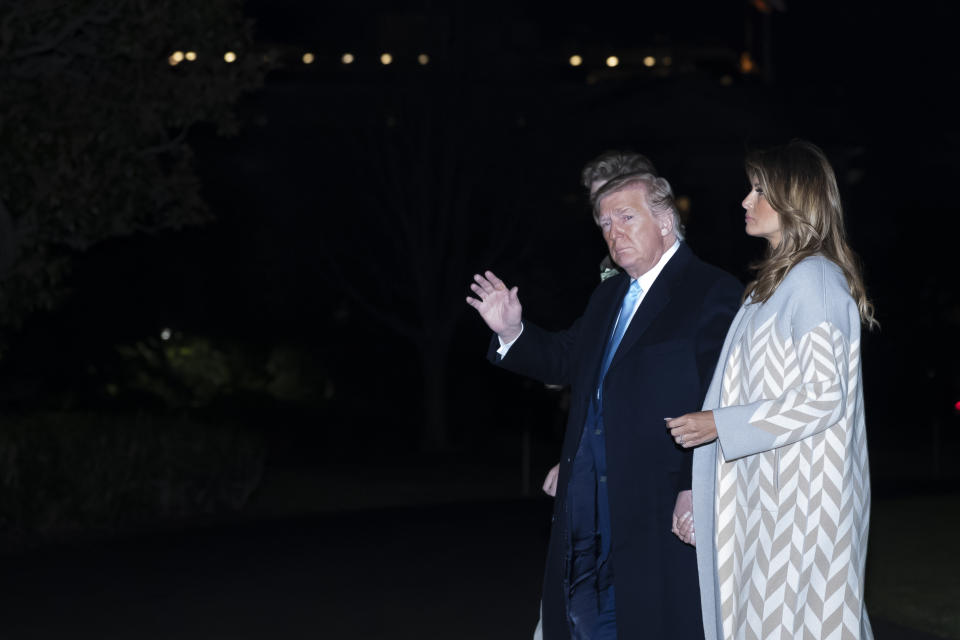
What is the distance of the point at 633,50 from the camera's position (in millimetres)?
77000

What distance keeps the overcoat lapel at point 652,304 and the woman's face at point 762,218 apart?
2.32 ft

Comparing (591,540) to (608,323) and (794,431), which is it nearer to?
(608,323)

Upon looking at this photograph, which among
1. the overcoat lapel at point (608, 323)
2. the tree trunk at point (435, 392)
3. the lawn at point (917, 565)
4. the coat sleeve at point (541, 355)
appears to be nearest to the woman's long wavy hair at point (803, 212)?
the overcoat lapel at point (608, 323)

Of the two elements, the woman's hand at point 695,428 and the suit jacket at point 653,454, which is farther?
the suit jacket at point 653,454

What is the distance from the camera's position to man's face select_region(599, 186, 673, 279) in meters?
5.41

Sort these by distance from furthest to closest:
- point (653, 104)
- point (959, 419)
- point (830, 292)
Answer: point (653, 104), point (959, 419), point (830, 292)

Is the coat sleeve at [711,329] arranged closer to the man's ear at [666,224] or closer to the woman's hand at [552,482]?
the man's ear at [666,224]

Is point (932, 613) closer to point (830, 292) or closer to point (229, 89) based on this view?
point (830, 292)

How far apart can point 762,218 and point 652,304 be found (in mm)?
808

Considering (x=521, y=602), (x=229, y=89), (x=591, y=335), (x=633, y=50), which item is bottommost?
(x=521, y=602)

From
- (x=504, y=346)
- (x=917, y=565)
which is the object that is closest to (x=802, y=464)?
(x=504, y=346)

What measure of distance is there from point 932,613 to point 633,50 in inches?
2753

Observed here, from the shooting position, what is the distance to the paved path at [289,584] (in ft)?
30.3

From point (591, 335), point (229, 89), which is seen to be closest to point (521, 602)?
point (591, 335)
